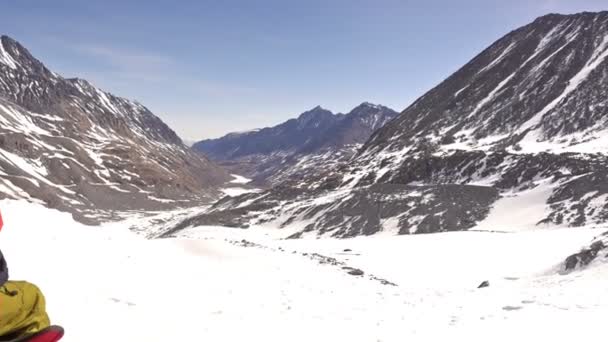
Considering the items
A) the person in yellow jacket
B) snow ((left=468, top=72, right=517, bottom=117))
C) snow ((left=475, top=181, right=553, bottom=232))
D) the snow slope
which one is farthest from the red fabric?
snow ((left=468, top=72, right=517, bottom=117))

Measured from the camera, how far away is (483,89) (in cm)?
16962

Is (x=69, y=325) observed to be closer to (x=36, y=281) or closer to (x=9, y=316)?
(x=36, y=281)

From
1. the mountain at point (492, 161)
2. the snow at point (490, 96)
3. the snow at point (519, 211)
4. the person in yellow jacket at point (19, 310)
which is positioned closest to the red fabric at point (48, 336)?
the person in yellow jacket at point (19, 310)

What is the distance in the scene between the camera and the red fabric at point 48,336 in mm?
5051

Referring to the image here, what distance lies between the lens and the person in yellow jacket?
496cm

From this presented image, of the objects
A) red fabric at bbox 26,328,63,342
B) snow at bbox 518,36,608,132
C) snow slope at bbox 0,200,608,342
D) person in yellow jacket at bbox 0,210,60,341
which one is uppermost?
snow at bbox 518,36,608,132

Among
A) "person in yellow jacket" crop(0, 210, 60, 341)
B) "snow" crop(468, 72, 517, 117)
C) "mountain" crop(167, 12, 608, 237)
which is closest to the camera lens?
"person in yellow jacket" crop(0, 210, 60, 341)

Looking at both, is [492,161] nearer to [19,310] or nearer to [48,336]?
[48,336]

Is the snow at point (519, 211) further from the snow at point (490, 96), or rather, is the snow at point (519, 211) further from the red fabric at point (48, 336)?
the snow at point (490, 96)

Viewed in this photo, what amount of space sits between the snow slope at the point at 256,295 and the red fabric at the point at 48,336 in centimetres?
564

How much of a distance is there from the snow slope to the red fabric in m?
5.64

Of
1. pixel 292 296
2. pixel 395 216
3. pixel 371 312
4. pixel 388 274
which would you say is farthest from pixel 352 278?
pixel 395 216

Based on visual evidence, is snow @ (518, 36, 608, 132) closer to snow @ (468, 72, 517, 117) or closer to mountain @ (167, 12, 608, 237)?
mountain @ (167, 12, 608, 237)

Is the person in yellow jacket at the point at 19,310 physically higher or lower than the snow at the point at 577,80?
lower
